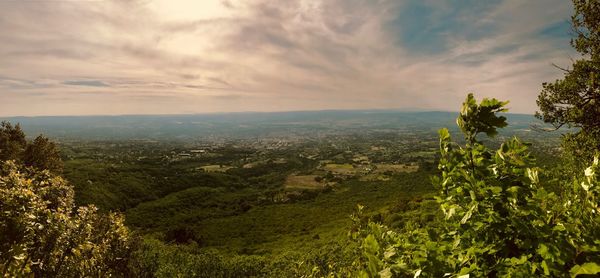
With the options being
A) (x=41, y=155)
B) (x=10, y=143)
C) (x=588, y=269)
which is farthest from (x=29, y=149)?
(x=588, y=269)

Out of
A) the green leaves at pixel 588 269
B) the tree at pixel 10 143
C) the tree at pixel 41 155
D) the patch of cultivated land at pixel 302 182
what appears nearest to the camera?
the green leaves at pixel 588 269

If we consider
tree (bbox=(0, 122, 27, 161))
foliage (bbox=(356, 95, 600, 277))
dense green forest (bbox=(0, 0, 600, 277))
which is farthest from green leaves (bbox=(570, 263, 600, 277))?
tree (bbox=(0, 122, 27, 161))

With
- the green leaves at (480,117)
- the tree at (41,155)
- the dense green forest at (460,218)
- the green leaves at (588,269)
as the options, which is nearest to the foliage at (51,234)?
the dense green forest at (460,218)

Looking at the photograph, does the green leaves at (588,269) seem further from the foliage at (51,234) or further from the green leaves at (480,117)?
the foliage at (51,234)

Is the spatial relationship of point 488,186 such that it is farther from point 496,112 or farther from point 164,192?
point 164,192

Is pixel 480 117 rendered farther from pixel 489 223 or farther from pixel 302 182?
pixel 302 182
